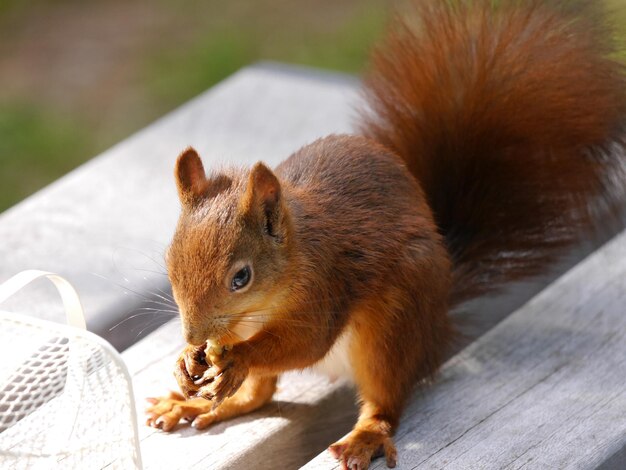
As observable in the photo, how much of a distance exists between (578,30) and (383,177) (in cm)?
46

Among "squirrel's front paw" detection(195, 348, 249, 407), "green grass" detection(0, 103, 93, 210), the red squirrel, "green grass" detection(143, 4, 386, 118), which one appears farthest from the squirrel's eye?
"green grass" detection(143, 4, 386, 118)

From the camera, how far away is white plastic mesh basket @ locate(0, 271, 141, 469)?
127 cm

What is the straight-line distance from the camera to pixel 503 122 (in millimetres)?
1806

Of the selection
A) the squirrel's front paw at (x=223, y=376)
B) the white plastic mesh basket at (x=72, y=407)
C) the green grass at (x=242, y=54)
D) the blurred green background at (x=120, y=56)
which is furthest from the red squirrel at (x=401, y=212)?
the green grass at (x=242, y=54)

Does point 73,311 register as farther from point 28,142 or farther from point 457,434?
point 28,142

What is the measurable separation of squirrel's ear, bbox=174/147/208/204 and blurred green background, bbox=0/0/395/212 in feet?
6.84

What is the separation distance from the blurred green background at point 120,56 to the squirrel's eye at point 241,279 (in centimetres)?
217

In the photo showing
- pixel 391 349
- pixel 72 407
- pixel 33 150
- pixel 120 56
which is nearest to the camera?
pixel 72 407

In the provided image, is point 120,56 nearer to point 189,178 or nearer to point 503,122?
point 503,122

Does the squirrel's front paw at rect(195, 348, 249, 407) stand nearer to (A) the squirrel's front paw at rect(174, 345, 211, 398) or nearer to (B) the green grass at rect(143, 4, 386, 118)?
(A) the squirrel's front paw at rect(174, 345, 211, 398)

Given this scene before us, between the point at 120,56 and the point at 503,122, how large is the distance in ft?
9.28

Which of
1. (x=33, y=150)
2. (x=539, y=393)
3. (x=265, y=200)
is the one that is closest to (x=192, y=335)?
(x=265, y=200)

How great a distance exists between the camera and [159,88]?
161 inches

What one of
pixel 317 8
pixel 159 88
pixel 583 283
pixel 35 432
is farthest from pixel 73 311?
pixel 317 8
